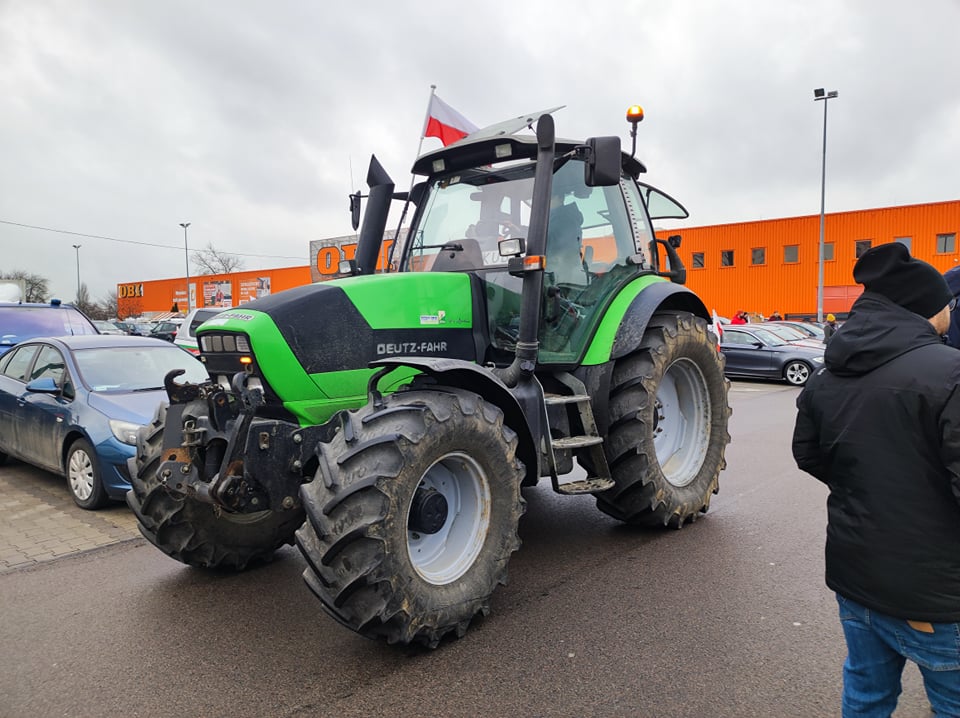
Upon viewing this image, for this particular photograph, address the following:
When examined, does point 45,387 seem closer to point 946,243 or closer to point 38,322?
point 38,322

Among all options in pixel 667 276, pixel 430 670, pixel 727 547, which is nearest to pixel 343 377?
pixel 430 670

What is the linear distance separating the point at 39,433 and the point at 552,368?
5.35 m

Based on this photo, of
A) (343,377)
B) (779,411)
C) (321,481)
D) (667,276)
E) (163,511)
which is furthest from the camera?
(779,411)

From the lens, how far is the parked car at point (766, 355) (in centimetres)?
1658

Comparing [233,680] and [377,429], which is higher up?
[377,429]

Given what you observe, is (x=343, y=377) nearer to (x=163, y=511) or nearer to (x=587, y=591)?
(x=163, y=511)

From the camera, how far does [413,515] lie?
3305mm

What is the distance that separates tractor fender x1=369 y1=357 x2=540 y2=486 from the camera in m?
3.28

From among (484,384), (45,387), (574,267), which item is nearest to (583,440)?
(484,384)

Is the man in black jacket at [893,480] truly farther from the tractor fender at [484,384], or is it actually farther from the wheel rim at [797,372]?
the wheel rim at [797,372]

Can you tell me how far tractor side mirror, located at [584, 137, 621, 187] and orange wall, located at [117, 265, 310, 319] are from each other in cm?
4783

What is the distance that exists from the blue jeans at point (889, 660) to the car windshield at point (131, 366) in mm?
6102

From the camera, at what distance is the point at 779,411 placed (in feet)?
39.3

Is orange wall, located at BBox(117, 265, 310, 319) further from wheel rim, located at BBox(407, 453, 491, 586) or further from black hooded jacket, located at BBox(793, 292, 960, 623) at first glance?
black hooded jacket, located at BBox(793, 292, 960, 623)
